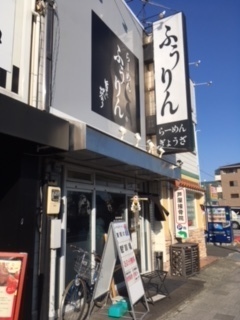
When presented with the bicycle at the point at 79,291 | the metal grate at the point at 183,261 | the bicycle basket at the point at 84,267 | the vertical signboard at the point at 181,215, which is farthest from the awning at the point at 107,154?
the metal grate at the point at 183,261

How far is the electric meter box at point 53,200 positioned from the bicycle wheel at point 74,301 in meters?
1.50

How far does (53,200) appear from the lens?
579cm

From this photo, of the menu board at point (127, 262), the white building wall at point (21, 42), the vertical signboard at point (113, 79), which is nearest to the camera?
the white building wall at point (21, 42)

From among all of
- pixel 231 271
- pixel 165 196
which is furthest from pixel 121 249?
pixel 231 271

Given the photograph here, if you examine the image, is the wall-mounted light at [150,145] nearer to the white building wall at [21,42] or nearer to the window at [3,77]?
the white building wall at [21,42]

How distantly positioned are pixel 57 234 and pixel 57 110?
7.84 ft

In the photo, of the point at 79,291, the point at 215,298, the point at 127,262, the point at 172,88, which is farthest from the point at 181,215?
the point at 79,291

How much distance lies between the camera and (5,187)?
18.0 ft

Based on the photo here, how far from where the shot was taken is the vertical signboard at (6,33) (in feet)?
17.6

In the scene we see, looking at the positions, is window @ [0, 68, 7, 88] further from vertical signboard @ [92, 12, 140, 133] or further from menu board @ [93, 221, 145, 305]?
menu board @ [93, 221, 145, 305]

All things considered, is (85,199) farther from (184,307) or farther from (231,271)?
(231,271)

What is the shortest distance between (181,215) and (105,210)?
3.74 meters

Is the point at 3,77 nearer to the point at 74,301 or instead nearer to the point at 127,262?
the point at 127,262

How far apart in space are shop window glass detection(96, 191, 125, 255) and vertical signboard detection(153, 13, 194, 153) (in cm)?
227
